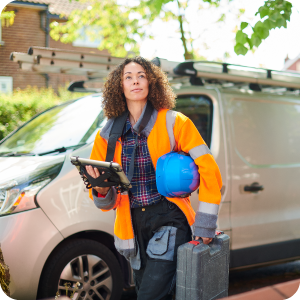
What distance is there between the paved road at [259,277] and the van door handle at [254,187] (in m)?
1.10

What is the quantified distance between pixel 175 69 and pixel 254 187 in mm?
1410

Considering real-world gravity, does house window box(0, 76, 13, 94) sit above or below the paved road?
above

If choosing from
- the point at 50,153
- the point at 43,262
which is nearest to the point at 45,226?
the point at 43,262

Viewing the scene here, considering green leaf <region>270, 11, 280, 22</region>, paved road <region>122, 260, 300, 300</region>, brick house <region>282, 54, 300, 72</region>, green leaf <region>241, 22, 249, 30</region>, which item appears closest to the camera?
green leaf <region>270, 11, 280, 22</region>

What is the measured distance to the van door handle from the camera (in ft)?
12.2

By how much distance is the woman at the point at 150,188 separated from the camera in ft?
6.98

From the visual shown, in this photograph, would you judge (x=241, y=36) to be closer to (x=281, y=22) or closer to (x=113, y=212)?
(x=281, y=22)

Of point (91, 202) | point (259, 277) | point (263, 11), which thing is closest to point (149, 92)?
point (91, 202)

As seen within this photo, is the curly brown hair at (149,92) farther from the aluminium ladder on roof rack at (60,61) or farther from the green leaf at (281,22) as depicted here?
the green leaf at (281,22)

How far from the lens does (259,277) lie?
4.59m

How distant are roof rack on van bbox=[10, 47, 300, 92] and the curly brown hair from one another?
980mm

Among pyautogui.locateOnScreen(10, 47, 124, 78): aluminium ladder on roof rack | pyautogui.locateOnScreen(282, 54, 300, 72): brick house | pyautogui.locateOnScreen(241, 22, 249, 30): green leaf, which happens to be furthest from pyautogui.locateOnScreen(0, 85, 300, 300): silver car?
pyautogui.locateOnScreen(282, 54, 300, 72): brick house

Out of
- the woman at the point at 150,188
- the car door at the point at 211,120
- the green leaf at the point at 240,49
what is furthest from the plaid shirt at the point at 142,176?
the green leaf at the point at 240,49

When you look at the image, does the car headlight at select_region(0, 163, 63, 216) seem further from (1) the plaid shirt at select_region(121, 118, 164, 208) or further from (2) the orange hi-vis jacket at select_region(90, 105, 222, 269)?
(1) the plaid shirt at select_region(121, 118, 164, 208)
